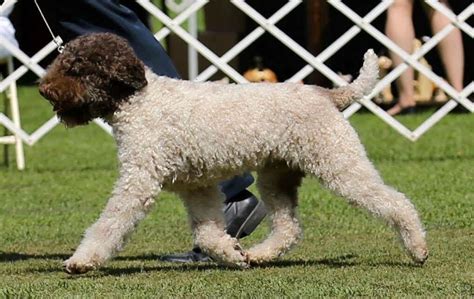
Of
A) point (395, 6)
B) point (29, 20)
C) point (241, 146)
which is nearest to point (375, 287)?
point (241, 146)

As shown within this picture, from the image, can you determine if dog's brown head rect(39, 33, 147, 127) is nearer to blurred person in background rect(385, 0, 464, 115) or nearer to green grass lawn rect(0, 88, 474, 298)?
green grass lawn rect(0, 88, 474, 298)

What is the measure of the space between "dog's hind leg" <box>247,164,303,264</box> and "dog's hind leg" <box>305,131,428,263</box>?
0.29 meters

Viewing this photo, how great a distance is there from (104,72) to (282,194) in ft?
3.23

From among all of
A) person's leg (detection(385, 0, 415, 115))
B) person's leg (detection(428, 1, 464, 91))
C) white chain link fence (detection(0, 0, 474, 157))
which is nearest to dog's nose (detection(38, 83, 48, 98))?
white chain link fence (detection(0, 0, 474, 157))

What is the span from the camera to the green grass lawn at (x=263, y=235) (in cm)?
481

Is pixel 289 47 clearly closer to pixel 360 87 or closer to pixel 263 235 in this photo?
pixel 263 235

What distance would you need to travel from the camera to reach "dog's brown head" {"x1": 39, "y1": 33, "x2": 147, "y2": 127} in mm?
5047

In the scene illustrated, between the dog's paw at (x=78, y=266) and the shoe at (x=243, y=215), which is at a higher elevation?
the dog's paw at (x=78, y=266)

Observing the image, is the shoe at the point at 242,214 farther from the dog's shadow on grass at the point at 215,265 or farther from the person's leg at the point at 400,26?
the person's leg at the point at 400,26

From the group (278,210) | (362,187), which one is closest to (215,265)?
(278,210)

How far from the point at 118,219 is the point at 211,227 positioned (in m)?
0.47

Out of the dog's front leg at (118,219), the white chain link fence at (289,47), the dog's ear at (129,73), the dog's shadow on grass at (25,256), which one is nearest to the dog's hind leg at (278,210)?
the dog's front leg at (118,219)

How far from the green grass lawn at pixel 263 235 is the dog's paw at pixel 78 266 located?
5 cm

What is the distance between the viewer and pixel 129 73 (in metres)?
5.10
